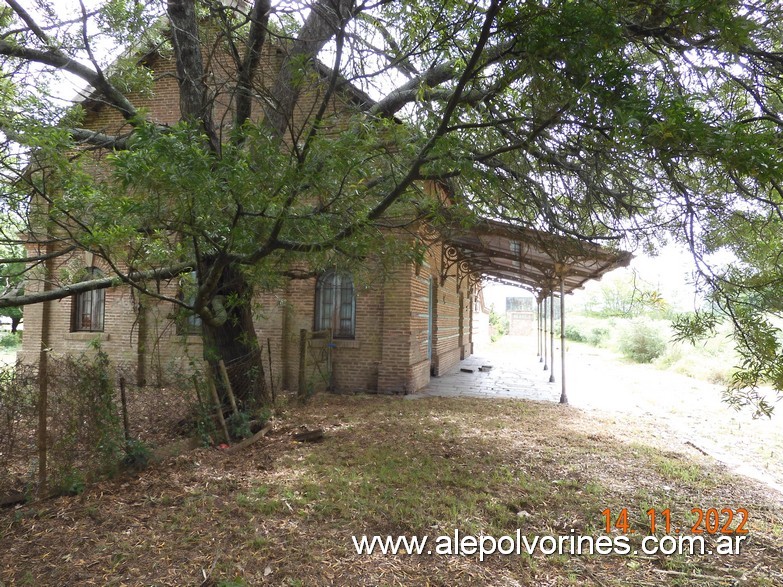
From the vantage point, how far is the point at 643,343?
70.2ft

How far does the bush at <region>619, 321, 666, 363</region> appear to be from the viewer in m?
20.9

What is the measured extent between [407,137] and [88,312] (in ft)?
35.9

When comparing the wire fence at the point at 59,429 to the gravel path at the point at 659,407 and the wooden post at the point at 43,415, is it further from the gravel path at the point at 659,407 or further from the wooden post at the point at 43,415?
the gravel path at the point at 659,407

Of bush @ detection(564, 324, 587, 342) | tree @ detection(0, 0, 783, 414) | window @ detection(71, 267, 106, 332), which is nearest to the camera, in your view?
tree @ detection(0, 0, 783, 414)

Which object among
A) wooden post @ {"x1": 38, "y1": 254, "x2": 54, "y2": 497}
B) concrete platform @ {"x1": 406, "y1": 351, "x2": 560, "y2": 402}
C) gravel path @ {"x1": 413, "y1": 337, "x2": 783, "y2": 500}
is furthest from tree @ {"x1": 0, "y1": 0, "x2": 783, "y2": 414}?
concrete platform @ {"x1": 406, "y1": 351, "x2": 560, "y2": 402}

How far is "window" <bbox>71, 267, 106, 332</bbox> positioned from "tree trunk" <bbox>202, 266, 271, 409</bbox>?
21.5ft

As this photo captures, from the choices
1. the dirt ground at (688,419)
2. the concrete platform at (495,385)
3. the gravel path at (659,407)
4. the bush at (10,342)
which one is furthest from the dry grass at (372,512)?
the bush at (10,342)

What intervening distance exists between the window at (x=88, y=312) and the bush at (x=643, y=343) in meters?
22.1

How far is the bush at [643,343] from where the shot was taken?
823 inches

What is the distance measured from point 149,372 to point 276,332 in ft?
10.4

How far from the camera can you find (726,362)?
15.9m

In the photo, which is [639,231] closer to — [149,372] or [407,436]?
[407,436]

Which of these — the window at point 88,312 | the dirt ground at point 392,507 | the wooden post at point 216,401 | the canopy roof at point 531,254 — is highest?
the canopy roof at point 531,254

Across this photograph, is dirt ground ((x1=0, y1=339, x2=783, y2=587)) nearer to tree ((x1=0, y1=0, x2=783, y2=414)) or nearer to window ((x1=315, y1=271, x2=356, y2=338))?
tree ((x1=0, y1=0, x2=783, y2=414))
